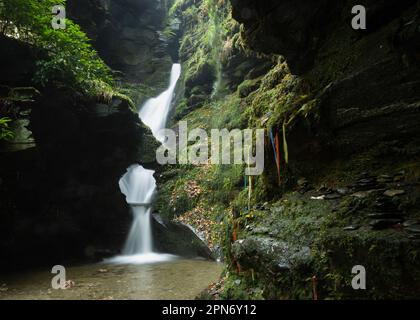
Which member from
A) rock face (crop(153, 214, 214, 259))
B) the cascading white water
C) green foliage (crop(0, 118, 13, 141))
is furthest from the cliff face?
the cascading white water

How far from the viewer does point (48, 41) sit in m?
9.57

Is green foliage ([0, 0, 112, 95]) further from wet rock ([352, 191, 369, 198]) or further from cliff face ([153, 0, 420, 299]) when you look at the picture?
wet rock ([352, 191, 369, 198])

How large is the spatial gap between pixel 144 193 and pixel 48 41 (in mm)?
7315

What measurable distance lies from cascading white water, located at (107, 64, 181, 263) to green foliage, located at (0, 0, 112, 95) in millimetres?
5310

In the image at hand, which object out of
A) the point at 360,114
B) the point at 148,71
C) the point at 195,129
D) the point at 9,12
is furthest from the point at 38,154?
the point at 148,71

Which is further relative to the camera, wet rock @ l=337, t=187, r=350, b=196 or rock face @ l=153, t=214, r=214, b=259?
rock face @ l=153, t=214, r=214, b=259

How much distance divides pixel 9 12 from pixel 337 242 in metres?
10.0

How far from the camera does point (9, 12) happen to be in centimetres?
841

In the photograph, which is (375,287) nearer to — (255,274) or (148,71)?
(255,274)

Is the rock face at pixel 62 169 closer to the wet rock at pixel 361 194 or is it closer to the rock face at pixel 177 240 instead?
the rock face at pixel 177 240

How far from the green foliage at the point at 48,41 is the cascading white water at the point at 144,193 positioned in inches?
209

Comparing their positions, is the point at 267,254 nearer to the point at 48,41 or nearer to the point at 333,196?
the point at 333,196

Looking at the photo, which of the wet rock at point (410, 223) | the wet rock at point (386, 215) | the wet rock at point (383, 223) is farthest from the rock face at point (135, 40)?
the wet rock at point (410, 223)

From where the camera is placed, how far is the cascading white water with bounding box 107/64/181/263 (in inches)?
446
